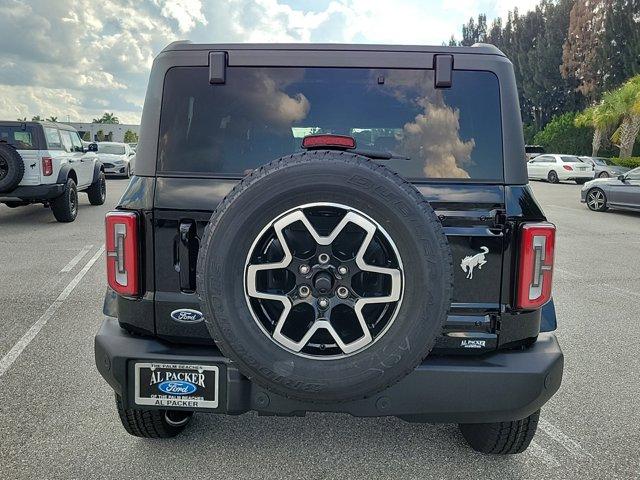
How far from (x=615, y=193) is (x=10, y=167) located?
13.2m

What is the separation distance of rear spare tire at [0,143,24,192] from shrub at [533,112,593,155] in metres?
37.8

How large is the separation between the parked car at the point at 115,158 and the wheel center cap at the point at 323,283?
21610 millimetres

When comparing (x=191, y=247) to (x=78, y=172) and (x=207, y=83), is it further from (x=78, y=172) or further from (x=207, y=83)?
(x=78, y=172)

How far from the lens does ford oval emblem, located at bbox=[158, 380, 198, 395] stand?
7.79 ft

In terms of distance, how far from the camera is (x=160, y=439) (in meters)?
3.00

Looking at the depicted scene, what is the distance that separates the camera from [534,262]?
2410 millimetres

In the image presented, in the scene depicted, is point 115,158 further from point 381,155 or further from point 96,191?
point 381,155

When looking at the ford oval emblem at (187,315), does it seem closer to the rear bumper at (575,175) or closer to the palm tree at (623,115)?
the rear bumper at (575,175)

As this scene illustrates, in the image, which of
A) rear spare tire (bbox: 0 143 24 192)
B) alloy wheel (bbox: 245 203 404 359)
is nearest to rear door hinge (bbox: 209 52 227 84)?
alloy wheel (bbox: 245 203 404 359)

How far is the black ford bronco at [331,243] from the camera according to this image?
2104 millimetres

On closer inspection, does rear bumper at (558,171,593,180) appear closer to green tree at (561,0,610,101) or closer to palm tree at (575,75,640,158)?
palm tree at (575,75,640,158)

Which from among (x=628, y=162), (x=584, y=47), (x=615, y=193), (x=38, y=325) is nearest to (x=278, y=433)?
(x=38, y=325)

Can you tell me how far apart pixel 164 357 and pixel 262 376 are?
0.50 meters

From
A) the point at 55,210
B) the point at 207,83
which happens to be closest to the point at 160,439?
the point at 207,83
